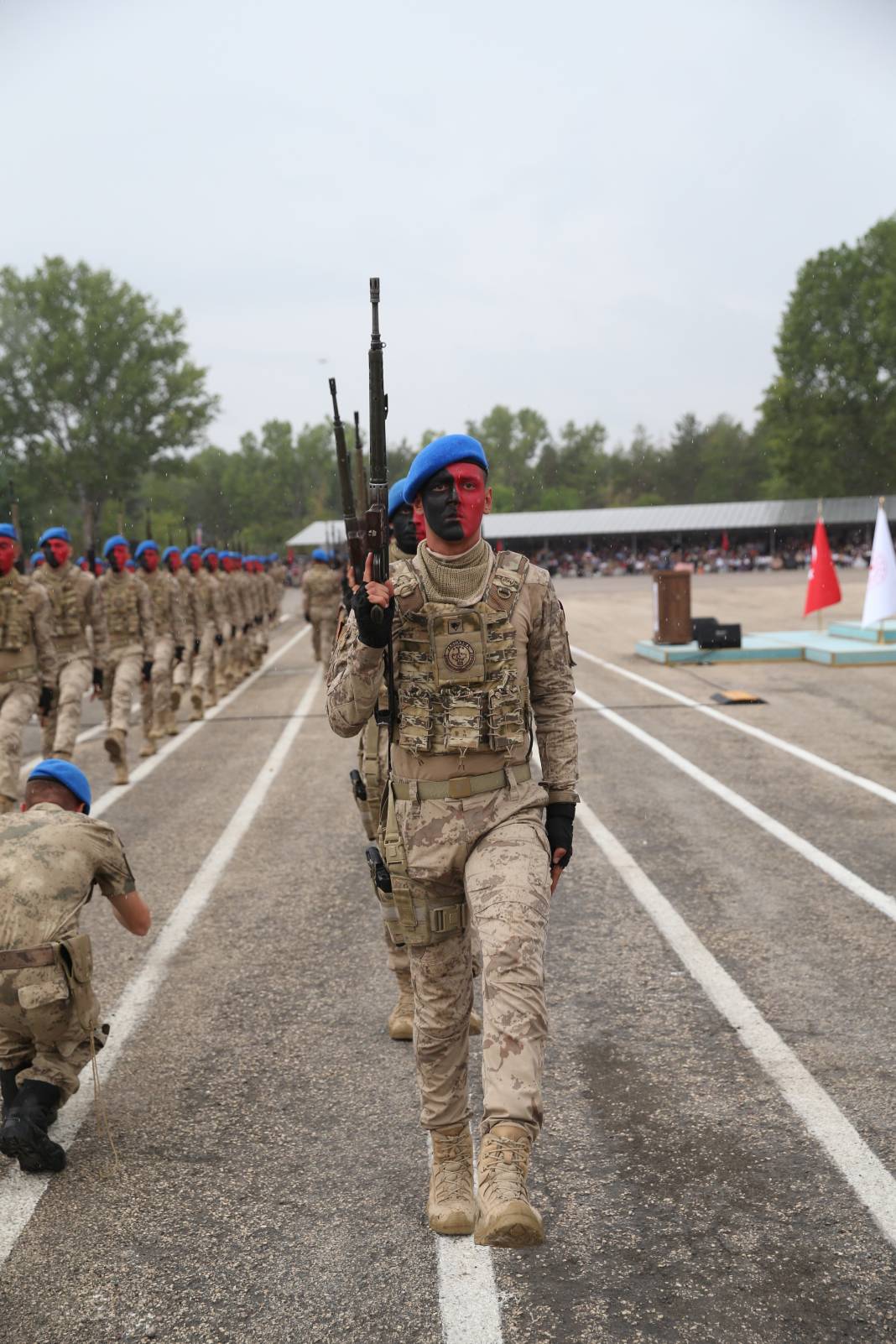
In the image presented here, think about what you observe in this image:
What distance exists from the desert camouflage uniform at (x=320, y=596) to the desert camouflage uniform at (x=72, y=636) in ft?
37.5

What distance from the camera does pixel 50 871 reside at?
4445mm

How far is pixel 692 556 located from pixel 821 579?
54020 millimetres

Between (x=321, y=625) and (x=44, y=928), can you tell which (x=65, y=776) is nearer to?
(x=44, y=928)

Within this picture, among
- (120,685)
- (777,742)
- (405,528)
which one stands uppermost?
(405,528)

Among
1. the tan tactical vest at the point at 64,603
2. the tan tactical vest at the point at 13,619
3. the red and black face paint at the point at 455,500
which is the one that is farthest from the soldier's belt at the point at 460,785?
the tan tactical vest at the point at 64,603

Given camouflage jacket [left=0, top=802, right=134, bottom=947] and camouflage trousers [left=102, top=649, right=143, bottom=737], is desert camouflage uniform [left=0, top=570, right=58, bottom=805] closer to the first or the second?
camouflage trousers [left=102, top=649, right=143, bottom=737]

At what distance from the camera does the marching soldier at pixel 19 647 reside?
919 cm

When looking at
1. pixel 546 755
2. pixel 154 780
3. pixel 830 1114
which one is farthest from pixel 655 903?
pixel 154 780

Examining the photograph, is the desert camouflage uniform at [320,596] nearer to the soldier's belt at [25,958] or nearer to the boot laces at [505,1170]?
the soldier's belt at [25,958]

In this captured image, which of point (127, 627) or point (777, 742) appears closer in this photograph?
point (777, 742)

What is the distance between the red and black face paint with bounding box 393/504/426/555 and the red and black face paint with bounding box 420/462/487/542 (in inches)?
64.8

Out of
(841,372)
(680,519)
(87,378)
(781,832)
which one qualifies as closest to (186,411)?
(87,378)

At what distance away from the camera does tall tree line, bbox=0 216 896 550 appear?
2655 inches

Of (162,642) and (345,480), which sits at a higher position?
(345,480)
